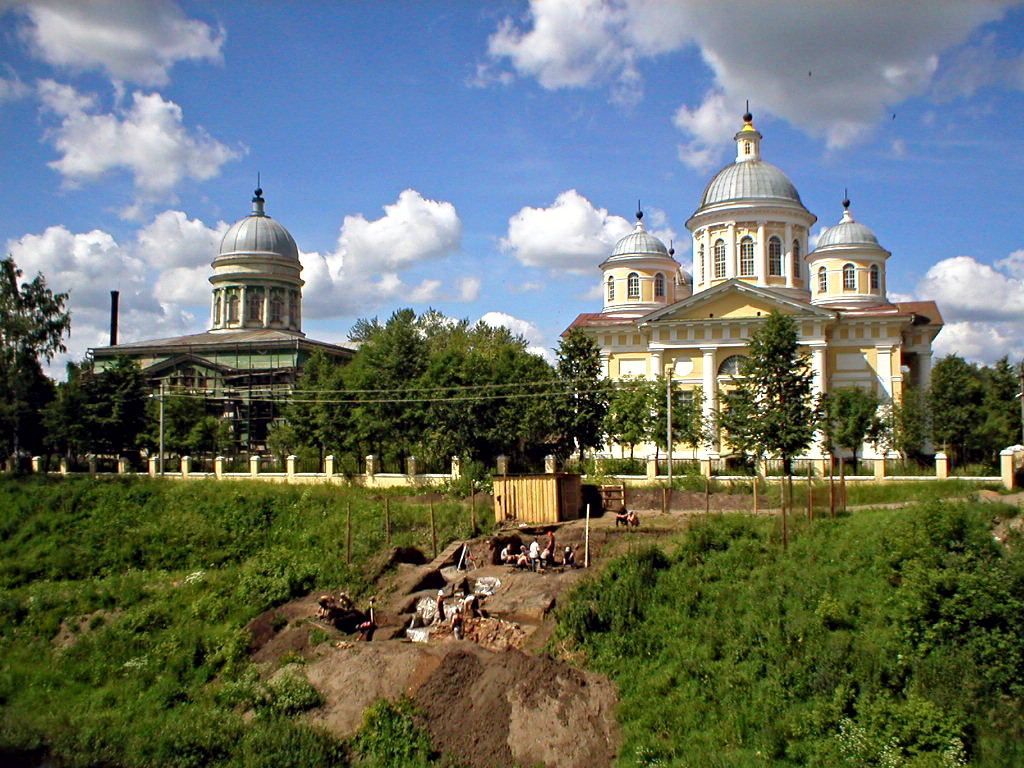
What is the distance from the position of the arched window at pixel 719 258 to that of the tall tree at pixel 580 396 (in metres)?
10.6

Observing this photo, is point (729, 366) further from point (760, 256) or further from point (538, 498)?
point (538, 498)

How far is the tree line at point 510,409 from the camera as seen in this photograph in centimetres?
3150

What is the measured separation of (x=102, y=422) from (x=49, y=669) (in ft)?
67.9

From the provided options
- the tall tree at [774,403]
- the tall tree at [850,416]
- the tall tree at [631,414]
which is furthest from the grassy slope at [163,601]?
the tall tree at [850,416]

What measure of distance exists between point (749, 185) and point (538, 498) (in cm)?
2381

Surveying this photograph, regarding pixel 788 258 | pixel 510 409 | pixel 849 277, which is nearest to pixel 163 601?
pixel 510 409

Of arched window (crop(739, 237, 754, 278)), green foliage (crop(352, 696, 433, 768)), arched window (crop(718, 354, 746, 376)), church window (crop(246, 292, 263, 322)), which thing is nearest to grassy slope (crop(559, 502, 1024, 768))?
green foliage (crop(352, 696, 433, 768))

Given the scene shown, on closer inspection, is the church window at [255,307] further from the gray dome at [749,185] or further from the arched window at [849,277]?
the arched window at [849,277]

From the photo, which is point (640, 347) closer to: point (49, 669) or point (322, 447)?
point (322, 447)

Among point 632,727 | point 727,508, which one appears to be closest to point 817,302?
point 727,508

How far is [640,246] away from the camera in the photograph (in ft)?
155

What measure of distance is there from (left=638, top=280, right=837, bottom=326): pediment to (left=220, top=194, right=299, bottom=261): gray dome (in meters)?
27.9

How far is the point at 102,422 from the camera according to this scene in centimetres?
3894

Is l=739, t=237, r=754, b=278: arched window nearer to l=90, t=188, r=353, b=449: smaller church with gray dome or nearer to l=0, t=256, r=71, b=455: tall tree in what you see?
l=90, t=188, r=353, b=449: smaller church with gray dome
